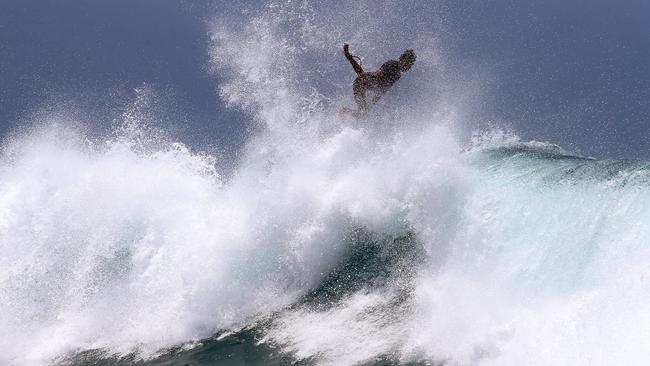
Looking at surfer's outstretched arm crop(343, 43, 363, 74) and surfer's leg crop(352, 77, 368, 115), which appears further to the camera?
surfer's leg crop(352, 77, 368, 115)

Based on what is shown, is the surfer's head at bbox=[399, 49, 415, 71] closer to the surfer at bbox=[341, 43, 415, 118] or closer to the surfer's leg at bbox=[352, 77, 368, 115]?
the surfer at bbox=[341, 43, 415, 118]

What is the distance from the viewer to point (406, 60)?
15.3 metres

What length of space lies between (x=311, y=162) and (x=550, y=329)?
27.2 ft

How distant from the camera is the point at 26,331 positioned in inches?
521

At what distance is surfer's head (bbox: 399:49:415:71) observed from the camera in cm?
1523

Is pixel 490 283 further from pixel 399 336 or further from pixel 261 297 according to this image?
pixel 261 297

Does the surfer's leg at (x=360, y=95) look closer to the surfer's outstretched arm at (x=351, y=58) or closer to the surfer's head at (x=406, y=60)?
the surfer's outstretched arm at (x=351, y=58)

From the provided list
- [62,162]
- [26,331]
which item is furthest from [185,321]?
[62,162]

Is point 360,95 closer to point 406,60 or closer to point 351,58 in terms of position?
point 351,58

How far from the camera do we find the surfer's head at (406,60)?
15.2 m

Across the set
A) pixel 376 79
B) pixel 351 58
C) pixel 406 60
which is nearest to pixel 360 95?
pixel 376 79

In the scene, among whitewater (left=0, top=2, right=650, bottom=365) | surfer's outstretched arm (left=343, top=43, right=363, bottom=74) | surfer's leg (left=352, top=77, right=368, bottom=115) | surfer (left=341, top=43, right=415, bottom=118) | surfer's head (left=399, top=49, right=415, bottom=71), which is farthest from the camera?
surfer's leg (left=352, top=77, right=368, bottom=115)

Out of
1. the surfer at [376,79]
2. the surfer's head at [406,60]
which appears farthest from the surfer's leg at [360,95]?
the surfer's head at [406,60]

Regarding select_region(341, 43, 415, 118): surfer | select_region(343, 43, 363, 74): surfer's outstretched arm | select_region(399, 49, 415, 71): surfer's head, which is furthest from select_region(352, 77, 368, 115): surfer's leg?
select_region(399, 49, 415, 71): surfer's head
